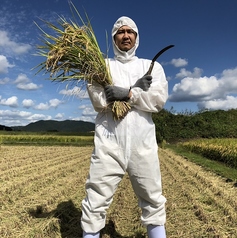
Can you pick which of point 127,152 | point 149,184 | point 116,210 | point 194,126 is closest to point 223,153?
point 116,210

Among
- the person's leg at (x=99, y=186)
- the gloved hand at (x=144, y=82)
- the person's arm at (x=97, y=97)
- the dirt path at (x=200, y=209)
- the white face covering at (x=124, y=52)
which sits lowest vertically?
the dirt path at (x=200, y=209)

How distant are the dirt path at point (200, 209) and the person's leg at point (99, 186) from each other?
3.80 ft

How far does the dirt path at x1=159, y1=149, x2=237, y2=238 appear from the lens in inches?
137

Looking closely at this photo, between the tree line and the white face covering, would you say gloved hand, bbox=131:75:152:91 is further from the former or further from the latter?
the tree line

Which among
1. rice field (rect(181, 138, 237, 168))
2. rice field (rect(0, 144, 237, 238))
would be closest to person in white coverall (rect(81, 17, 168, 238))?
rice field (rect(0, 144, 237, 238))

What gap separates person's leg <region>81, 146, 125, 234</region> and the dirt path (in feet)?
3.80

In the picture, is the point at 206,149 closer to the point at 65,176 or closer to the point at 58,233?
the point at 65,176

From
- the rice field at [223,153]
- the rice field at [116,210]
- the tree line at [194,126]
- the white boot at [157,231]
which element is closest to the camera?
Result: the white boot at [157,231]

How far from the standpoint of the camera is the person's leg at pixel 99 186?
2539 millimetres

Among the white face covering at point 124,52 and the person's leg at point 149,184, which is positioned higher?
the white face covering at point 124,52

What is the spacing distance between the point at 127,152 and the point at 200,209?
2.13 meters

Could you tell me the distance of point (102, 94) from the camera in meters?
2.65

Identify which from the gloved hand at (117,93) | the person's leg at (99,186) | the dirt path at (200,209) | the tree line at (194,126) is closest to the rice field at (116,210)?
the dirt path at (200,209)

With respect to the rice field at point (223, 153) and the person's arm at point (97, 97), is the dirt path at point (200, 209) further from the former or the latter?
the rice field at point (223, 153)
